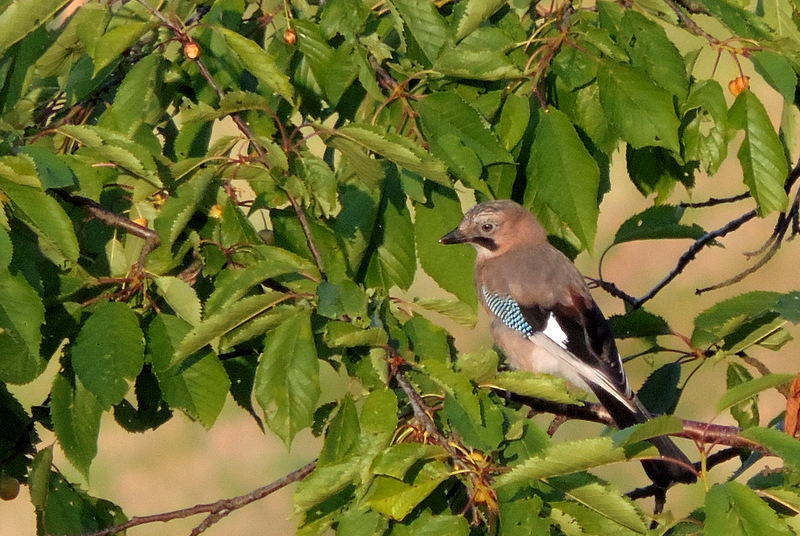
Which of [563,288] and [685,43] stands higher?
[563,288]

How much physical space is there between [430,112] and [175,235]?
0.78 m

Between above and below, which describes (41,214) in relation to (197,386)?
above

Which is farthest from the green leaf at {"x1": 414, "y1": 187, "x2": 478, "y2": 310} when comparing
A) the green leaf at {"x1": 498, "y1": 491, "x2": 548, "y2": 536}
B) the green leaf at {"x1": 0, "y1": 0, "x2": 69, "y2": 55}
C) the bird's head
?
the bird's head

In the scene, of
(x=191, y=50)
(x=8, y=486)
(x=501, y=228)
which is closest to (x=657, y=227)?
(x=501, y=228)

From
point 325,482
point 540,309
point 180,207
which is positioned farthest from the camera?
point 540,309

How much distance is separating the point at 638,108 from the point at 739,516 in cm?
120

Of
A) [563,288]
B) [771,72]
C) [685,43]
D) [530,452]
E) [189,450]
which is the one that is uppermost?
[771,72]

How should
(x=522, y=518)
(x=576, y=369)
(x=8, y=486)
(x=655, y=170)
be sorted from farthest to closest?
(x=576, y=369), (x=655, y=170), (x=8, y=486), (x=522, y=518)

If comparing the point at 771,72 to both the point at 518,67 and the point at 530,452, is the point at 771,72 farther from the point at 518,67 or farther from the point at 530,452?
the point at 530,452

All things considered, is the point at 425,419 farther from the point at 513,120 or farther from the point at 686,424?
the point at 513,120

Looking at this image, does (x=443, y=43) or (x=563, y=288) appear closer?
(x=443, y=43)

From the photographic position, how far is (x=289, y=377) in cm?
231

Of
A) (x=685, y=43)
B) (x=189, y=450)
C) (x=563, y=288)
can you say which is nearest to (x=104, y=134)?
(x=563, y=288)

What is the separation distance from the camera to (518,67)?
9.14ft
